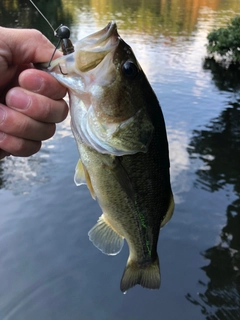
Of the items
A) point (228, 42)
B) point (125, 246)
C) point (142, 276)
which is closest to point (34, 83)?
point (142, 276)

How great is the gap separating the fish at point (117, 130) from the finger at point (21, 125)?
0.29 metres

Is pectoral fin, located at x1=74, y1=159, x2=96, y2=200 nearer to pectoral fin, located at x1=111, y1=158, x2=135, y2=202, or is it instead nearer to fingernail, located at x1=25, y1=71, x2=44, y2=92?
pectoral fin, located at x1=111, y1=158, x2=135, y2=202

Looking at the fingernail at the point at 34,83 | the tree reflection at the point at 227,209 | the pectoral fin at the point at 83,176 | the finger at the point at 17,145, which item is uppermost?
the fingernail at the point at 34,83

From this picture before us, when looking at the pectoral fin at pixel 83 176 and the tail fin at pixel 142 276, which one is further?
the tail fin at pixel 142 276

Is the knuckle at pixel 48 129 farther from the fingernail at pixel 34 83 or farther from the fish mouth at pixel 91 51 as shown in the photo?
the fish mouth at pixel 91 51

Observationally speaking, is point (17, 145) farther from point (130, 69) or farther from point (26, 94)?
point (130, 69)

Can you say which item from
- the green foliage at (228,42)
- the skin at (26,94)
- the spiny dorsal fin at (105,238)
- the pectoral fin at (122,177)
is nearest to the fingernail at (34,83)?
the skin at (26,94)

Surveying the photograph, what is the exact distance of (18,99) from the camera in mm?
1839

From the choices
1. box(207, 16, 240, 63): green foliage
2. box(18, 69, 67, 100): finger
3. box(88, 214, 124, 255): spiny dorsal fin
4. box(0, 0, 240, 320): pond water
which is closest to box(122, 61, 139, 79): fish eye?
box(18, 69, 67, 100): finger

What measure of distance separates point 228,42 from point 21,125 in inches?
687

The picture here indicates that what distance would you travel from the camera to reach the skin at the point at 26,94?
180cm

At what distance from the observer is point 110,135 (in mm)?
1775

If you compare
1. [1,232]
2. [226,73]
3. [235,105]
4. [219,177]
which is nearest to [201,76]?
[226,73]

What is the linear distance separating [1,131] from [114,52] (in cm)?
79
